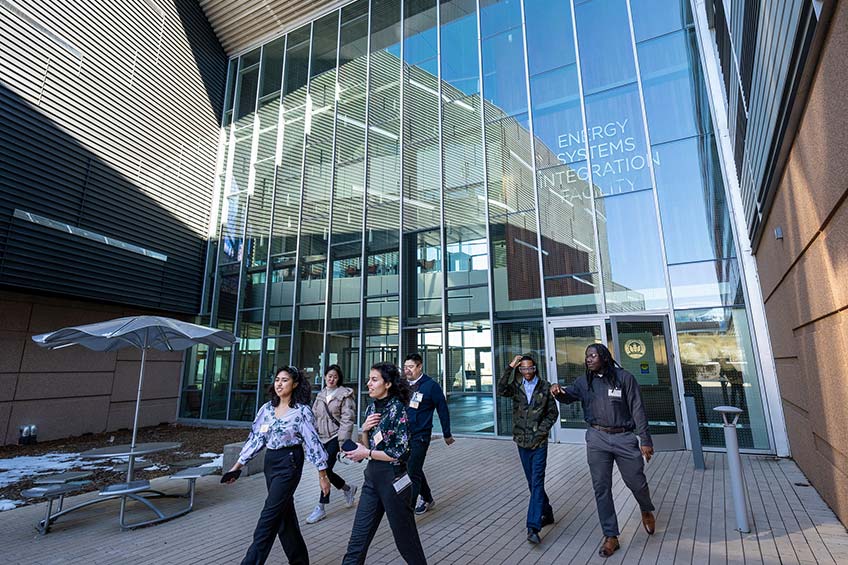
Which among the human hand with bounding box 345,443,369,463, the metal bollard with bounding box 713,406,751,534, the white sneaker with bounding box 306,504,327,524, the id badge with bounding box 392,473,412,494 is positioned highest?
the human hand with bounding box 345,443,369,463

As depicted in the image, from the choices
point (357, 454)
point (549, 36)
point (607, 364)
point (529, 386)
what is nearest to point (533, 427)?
point (529, 386)

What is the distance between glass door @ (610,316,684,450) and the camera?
7949 millimetres

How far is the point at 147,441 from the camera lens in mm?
10812

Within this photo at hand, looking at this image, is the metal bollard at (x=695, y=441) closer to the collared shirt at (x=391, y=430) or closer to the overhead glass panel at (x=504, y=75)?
the collared shirt at (x=391, y=430)

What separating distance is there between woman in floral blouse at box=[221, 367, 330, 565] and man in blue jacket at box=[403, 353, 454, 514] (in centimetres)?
110

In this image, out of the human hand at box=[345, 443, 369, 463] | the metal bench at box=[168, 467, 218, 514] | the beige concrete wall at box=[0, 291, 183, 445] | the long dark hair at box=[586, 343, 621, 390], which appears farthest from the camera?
the beige concrete wall at box=[0, 291, 183, 445]

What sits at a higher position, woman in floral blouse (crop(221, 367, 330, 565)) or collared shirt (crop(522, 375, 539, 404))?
collared shirt (crop(522, 375, 539, 404))

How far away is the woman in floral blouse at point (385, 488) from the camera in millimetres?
2910

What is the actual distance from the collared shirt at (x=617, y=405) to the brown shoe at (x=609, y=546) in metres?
0.87

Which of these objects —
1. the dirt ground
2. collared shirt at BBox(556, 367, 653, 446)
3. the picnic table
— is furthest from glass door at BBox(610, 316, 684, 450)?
the dirt ground

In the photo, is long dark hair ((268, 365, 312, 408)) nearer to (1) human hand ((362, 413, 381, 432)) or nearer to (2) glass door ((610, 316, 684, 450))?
(1) human hand ((362, 413, 381, 432))

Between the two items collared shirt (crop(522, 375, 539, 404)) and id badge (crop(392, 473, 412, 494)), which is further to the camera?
collared shirt (crop(522, 375, 539, 404))

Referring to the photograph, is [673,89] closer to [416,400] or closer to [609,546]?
[416,400]

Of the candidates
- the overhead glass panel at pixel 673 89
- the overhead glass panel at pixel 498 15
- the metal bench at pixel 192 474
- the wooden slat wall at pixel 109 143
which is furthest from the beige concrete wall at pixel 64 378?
the overhead glass panel at pixel 673 89
